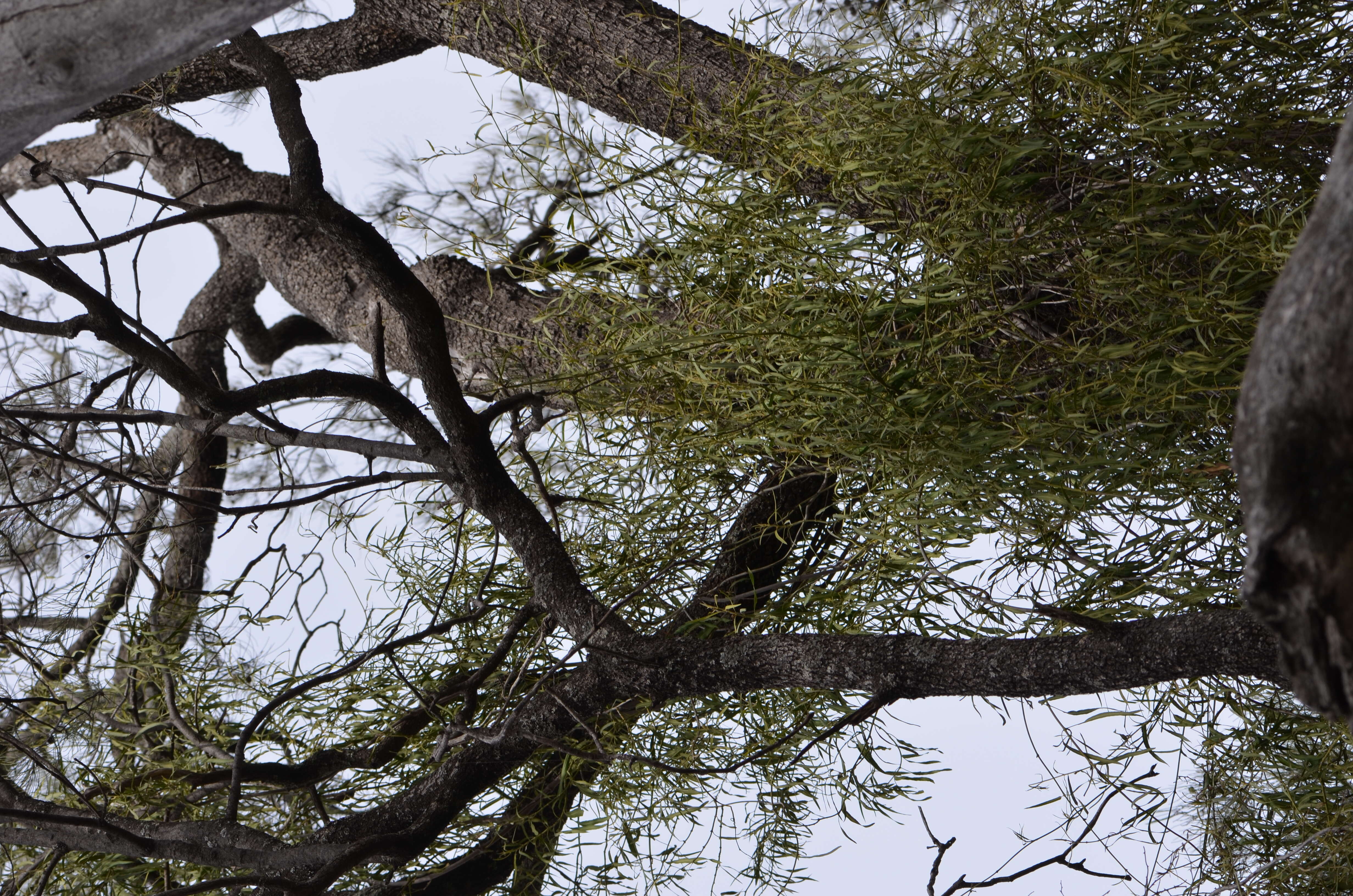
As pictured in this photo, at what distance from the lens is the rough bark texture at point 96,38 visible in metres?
0.36

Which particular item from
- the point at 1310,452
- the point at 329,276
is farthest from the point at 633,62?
the point at 1310,452

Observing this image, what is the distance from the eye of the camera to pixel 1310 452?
23 centimetres

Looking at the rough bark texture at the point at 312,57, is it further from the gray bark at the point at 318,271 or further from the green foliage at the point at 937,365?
the green foliage at the point at 937,365

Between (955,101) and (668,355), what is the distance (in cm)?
24

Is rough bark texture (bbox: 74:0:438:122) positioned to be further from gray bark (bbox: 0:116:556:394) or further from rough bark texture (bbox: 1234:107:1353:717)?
rough bark texture (bbox: 1234:107:1353:717)

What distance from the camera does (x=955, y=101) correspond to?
0.64 meters

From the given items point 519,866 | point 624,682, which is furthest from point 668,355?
point 519,866

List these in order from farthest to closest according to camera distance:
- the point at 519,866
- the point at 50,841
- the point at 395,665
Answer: the point at 519,866, the point at 395,665, the point at 50,841

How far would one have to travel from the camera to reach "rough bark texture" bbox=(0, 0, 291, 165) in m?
0.36

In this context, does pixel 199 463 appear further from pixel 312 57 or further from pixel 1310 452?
pixel 1310 452

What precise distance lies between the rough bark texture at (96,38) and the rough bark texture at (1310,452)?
33 centimetres

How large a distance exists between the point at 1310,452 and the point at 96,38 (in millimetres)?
405

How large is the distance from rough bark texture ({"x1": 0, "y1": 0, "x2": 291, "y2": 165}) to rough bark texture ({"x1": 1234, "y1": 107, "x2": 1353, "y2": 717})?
1.10 ft

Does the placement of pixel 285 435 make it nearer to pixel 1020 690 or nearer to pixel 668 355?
pixel 668 355
